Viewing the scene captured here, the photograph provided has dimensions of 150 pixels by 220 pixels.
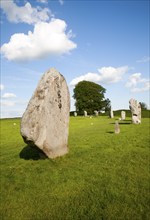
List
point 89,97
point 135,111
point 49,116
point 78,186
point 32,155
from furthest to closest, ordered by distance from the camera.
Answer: point 89,97 → point 135,111 → point 32,155 → point 49,116 → point 78,186

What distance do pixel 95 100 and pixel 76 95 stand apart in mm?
7400

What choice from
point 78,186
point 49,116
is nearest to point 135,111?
point 49,116

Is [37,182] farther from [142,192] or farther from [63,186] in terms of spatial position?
[142,192]

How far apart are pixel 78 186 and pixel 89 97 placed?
84.4m

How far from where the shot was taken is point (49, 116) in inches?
577

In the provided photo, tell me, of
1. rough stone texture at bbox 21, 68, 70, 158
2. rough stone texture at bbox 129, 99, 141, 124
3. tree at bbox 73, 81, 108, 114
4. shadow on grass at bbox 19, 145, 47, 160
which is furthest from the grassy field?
tree at bbox 73, 81, 108, 114

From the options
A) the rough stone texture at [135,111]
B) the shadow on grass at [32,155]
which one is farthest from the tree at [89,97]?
the shadow on grass at [32,155]

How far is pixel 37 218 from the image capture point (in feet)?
31.0

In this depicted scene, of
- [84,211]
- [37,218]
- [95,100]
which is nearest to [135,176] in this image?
[84,211]

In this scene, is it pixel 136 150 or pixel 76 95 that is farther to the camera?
pixel 76 95

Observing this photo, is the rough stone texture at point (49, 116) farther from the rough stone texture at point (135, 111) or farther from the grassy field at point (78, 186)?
the rough stone texture at point (135, 111)

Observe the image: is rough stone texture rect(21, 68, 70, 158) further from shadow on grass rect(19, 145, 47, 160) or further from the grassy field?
the grassy field

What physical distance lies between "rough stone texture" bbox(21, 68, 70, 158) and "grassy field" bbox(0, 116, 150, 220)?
0.98m

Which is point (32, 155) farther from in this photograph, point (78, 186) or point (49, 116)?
point (78, 186)
